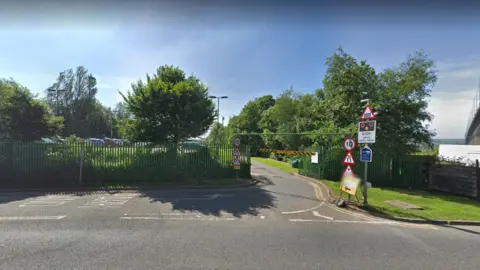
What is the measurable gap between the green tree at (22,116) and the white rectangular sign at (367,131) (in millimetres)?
17131

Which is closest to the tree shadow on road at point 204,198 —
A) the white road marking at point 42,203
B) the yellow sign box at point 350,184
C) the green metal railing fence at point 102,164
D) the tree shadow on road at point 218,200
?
the tree shadow on road at point 218,200

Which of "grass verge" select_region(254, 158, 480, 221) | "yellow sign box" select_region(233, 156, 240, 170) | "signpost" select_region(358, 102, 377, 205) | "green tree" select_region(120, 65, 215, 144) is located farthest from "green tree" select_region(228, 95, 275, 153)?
"signpost" select_region(358, 102, 377, 205)

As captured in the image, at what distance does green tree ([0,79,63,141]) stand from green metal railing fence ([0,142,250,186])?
2.55 m

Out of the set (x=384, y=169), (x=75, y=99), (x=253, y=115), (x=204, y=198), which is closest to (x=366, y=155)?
(x=204, y=198)

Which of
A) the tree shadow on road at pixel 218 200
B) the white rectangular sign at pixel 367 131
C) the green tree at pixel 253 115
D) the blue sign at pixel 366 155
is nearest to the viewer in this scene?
the tree shadow on road at pixel 218 200

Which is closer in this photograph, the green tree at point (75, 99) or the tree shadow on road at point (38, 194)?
the tree shadow on road at point (38, 194)

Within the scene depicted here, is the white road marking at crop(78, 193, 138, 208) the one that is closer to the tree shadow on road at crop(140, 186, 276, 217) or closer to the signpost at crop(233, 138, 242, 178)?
the tree shadow on road at crop(140, 186, 276, 217)

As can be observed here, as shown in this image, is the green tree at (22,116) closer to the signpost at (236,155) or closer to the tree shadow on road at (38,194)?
the tree shadow on road at (38,194)

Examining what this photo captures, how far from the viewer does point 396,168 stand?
13.9 m

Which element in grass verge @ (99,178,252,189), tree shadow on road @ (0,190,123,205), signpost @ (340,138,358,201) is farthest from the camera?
grass verge @ (99,178,252,189)

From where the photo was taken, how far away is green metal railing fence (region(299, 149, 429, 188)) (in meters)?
13.6

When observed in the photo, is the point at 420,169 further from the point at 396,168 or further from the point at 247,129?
the point at 247,129

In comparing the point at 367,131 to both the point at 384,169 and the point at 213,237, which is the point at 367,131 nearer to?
the point at 213,237

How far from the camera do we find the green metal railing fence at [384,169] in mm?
13641
